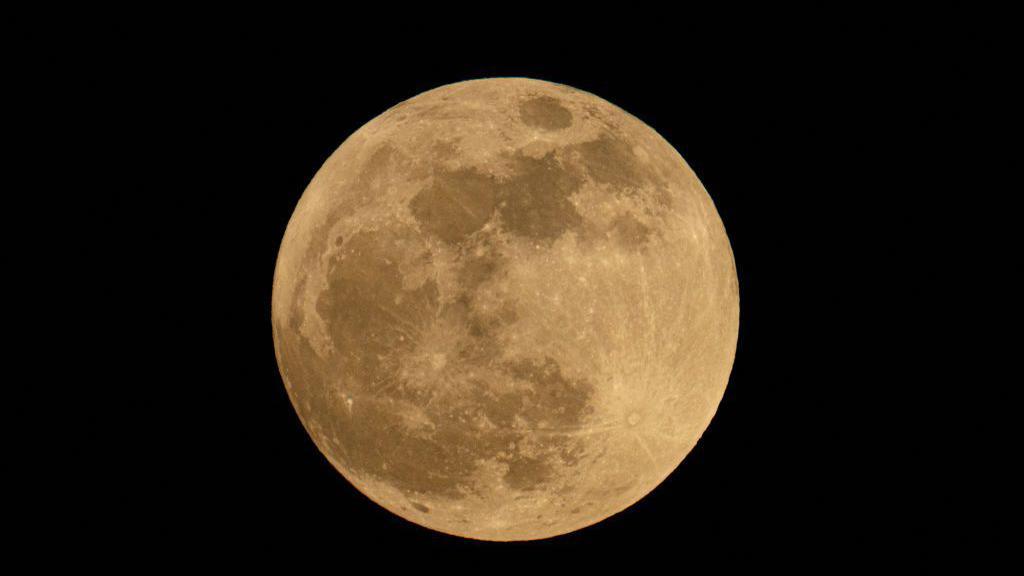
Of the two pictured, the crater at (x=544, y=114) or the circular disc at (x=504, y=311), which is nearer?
Answer: the circular disc at (x=504, y=311)

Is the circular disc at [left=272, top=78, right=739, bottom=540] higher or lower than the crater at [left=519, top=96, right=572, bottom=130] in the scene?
lower

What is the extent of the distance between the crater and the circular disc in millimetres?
11

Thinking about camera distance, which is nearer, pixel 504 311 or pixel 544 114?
pixel 504 311

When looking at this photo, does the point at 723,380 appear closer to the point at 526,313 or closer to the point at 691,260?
the point at 691,260

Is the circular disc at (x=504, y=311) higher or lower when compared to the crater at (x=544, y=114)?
lower

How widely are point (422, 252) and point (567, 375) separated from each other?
0.85 meters

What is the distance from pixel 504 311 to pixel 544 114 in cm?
110

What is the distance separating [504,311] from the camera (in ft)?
10.6

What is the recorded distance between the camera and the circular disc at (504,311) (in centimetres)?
326

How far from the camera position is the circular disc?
3.26m

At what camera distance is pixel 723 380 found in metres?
4.02

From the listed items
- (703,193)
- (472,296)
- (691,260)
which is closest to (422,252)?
(472,296)

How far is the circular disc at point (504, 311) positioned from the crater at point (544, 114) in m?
0.01

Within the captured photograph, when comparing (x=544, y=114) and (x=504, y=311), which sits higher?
(x=544, y=114)
